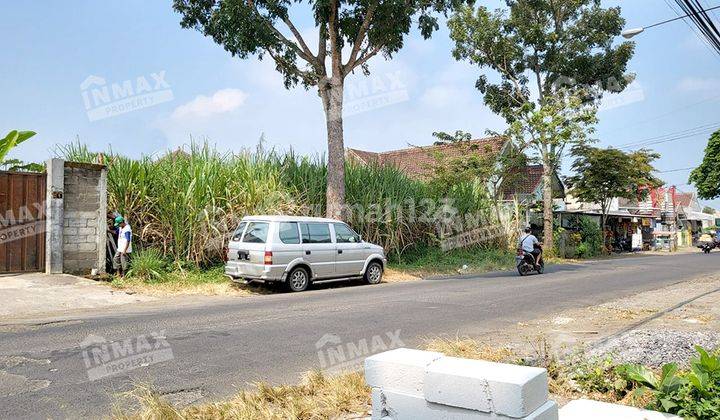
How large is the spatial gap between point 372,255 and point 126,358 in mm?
9338

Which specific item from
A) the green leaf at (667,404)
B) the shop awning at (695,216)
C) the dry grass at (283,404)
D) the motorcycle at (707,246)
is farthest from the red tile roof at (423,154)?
the shop awning at (695,216)

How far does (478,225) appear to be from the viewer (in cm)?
2372

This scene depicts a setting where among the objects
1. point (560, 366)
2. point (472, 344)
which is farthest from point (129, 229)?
point (560, 366)

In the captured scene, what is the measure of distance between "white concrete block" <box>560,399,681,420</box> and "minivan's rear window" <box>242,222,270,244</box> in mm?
9741

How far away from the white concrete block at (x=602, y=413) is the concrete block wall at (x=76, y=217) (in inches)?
482

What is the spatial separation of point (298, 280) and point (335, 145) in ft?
18.4

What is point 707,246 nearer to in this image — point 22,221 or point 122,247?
point 122,247

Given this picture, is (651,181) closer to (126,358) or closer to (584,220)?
(584,220)

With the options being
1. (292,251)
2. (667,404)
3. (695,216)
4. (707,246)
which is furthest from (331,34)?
(695,216)

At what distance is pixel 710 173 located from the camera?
1761 inches

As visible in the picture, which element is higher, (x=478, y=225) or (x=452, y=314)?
(x=478, y=225)

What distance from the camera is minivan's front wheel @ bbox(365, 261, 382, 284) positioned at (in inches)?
583

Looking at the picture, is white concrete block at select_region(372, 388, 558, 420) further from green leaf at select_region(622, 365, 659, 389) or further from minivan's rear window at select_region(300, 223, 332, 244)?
minivan's rear window at select_region(300, 223, 332, 244)

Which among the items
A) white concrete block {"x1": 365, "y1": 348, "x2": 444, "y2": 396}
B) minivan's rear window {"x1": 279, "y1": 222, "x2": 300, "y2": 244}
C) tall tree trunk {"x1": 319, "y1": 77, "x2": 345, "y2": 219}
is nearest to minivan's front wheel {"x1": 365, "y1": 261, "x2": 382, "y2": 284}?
tall tree trunk {"x1": 319, "y1": 77, "x2": 345, "y2": 219}
